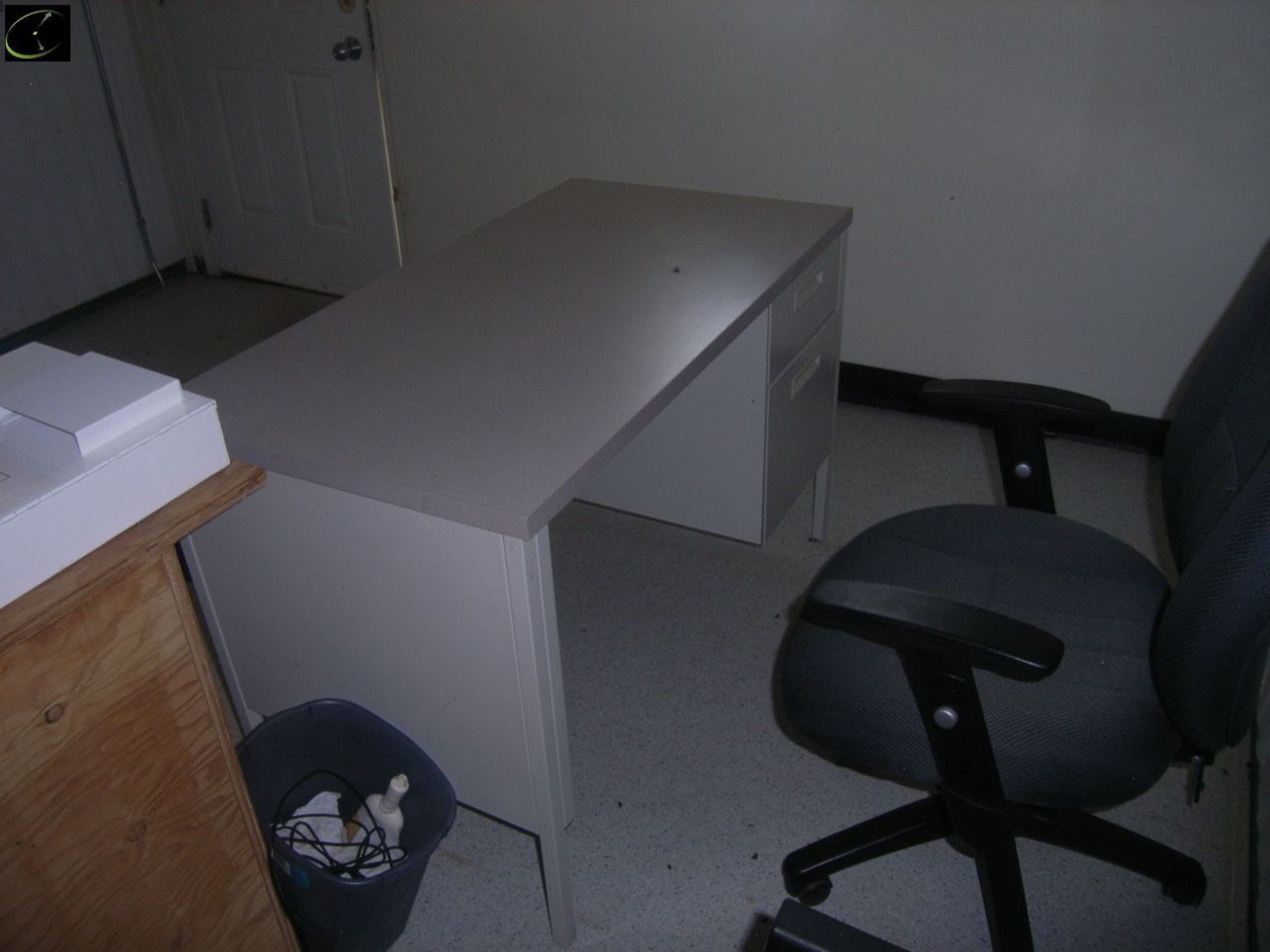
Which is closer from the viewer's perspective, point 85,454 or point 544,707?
point 85,454

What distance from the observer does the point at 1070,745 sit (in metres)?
1.16

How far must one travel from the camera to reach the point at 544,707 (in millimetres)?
1278

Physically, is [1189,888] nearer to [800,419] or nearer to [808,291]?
[800,419]

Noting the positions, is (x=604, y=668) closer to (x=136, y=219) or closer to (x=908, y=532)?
(x=908, y=532)

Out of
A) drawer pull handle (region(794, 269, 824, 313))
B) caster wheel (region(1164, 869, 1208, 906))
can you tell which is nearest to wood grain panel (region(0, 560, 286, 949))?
drawer pull handle (region(794, 269, 824, 313))

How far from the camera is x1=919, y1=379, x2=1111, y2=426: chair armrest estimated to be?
57.3 inches

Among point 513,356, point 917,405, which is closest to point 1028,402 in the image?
point 513,356

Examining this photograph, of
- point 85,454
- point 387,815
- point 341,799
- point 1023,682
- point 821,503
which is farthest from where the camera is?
point 821,503

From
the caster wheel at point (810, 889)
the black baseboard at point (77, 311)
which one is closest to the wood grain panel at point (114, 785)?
the caster wheel at point (810, 889)

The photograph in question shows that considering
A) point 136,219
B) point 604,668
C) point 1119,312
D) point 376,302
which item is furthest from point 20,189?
point 1119,312

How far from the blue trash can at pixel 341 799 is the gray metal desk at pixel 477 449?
0.13 ft

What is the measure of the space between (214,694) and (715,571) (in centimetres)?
130

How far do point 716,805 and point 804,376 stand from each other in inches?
31.4

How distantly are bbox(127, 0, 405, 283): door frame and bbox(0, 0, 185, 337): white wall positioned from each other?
3 centimetres
